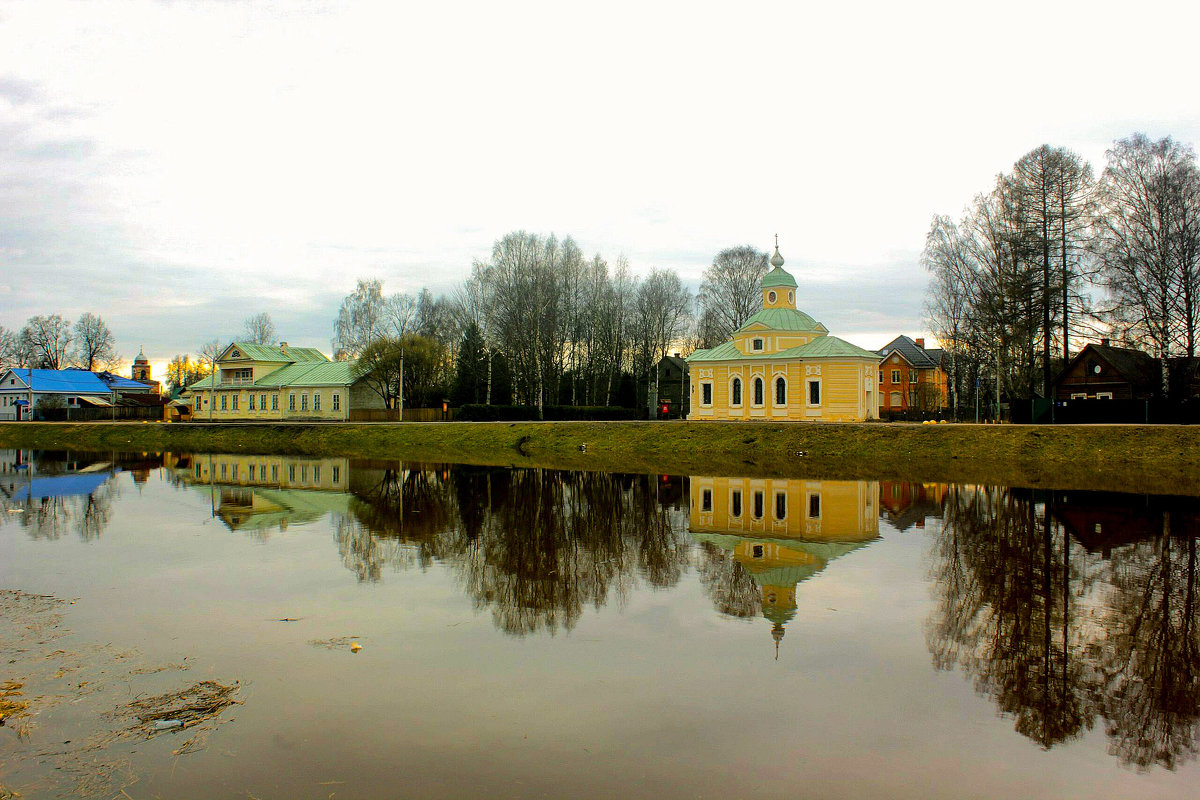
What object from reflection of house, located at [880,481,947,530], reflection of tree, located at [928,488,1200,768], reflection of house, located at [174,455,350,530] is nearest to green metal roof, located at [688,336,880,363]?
reflection of house, located at [880,481,947,530]

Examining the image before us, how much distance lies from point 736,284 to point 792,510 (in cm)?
4624

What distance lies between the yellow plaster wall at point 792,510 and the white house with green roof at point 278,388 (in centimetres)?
4206

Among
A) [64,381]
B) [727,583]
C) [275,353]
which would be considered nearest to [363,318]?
[275,353]

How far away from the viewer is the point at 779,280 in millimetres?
46594

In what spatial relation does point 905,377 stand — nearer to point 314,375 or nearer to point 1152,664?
point 314,375

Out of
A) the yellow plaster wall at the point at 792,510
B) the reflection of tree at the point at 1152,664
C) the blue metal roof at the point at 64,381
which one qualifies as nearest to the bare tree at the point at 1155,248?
the yellow plaster wall at the point at 792,510

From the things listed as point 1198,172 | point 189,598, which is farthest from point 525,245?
point 189,598

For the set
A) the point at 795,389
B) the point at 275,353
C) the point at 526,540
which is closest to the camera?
the point at 526,540

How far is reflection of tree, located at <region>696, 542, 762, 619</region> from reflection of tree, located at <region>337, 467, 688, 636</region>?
44cm

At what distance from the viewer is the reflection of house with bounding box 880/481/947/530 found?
56.2ft

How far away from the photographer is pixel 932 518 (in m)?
17.3

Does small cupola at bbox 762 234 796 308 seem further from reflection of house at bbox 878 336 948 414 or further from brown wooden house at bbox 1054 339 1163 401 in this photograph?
reflection of house at bbox 878 336 948 414

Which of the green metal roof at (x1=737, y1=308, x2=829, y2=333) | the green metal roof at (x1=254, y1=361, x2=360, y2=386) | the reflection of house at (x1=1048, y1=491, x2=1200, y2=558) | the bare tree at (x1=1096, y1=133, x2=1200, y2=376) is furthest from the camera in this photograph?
the green metal roof at (x1=254, y1=361, x2=360, y2=386)

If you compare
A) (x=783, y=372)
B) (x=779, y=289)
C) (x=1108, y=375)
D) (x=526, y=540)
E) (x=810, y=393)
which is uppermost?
(x=779, y=289)
